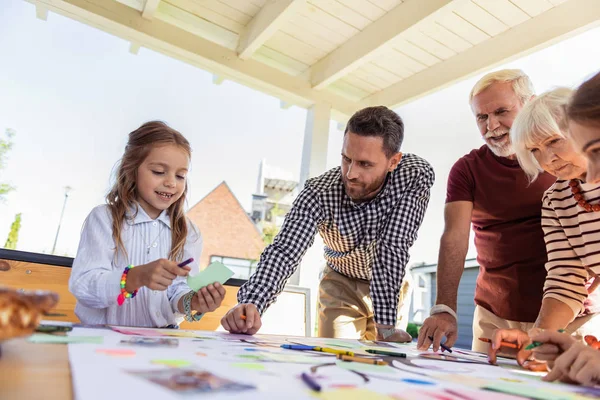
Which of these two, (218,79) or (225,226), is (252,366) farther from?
(225,226)

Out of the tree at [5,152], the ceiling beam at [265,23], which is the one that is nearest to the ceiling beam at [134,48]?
the ceiling beam at [265,23]

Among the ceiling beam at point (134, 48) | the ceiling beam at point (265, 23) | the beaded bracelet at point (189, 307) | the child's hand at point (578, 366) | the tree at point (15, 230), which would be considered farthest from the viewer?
the tree at point (15, 230)

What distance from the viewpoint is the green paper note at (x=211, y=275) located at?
3.95 feet

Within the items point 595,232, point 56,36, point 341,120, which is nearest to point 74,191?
point 56,36

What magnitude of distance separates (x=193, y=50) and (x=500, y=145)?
66.6 inches

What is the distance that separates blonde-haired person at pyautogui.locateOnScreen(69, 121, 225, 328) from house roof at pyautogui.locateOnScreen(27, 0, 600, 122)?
1.02 meters

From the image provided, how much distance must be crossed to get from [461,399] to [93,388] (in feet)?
1.28

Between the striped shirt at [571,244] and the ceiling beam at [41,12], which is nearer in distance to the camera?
the striped shirt at [571,244]

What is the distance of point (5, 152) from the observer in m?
4.64

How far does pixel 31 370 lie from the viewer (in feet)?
1.45

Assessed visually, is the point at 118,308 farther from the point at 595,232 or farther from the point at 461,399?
the point at 595,232

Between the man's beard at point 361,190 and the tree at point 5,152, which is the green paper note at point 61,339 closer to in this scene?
the man's beard at point 361,190

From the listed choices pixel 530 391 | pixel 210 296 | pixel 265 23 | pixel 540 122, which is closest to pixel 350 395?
pixel 530 391

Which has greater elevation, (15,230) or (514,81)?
(514,81)
